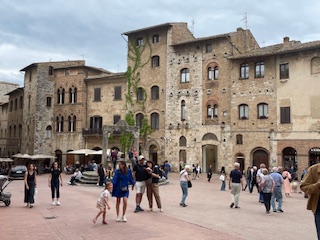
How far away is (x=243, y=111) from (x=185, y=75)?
7.14m

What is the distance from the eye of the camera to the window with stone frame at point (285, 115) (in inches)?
1169

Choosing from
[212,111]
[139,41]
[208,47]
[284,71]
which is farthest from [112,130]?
[139,41]

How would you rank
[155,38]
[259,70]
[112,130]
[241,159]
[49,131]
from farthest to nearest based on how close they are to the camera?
[49,131]
[155,38]
[241,159]
[259,70]
[112,130]

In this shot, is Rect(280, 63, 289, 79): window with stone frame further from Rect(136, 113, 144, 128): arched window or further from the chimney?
Rect(136, 113, 144, 128): arched window

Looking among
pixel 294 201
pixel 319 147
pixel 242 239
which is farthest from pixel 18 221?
pixel 319 147

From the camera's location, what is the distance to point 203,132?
34.0 m

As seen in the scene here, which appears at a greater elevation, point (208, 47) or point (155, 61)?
point (208, 47)

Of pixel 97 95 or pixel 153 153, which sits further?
pixel 97 95

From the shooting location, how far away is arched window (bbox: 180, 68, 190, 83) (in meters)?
35.4

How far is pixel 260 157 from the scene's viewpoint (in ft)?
102

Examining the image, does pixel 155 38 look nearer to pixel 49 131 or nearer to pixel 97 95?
pixel 97 95

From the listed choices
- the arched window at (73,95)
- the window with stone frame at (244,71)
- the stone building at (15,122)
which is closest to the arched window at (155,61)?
the window with stone frame at (244,71)

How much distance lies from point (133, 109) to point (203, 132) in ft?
28.7

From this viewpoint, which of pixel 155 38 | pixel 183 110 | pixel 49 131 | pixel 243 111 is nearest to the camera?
pixel 243 111
